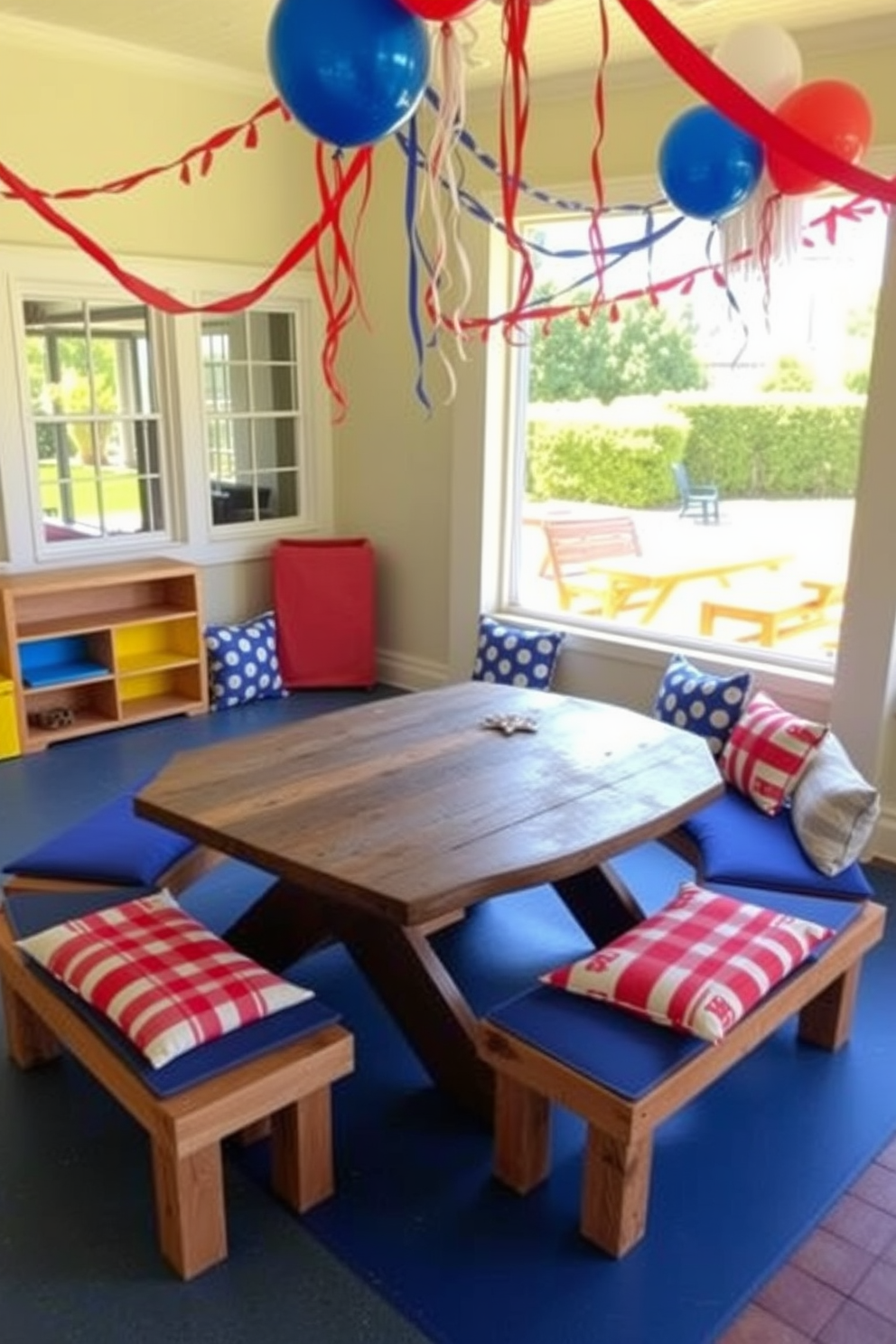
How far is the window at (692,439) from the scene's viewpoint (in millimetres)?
3570

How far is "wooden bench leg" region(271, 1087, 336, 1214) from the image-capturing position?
1921 millimetres

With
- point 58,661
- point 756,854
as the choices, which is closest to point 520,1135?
point 756,854

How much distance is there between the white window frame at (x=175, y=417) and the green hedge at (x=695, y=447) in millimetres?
1346

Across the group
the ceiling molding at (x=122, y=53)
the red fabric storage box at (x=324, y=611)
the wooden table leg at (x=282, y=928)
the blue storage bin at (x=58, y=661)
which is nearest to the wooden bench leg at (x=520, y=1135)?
the wooden table leg at (x=282, y=928)

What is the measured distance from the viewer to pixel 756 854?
2617mm

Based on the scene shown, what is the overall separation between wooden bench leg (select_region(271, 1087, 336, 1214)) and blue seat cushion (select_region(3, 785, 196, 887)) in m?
0.72

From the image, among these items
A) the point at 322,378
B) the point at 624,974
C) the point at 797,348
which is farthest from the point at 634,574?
the point at 624,974

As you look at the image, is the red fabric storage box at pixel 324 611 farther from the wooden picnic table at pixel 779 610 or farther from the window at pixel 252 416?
the wooden picnic table at pixel 779 610

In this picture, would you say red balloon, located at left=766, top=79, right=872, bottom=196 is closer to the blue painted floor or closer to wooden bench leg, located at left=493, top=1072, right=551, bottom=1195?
wooden bench leg, located at left=493, top=1072, right=551, bottom=1195

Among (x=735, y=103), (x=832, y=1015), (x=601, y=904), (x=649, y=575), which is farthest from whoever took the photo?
(x=649, y=575)

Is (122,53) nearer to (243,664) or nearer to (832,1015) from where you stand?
(243,664)

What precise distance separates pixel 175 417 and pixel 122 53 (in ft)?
4.77

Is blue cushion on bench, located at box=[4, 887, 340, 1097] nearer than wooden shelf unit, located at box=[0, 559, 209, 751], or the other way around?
blue cushion on bench, located at box=[4, 887, 340, 1097]

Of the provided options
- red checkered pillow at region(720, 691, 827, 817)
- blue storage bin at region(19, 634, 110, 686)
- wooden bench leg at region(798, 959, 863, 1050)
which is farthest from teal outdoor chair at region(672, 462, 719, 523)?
blue storage bin at region(19, 634, 110, 686)
